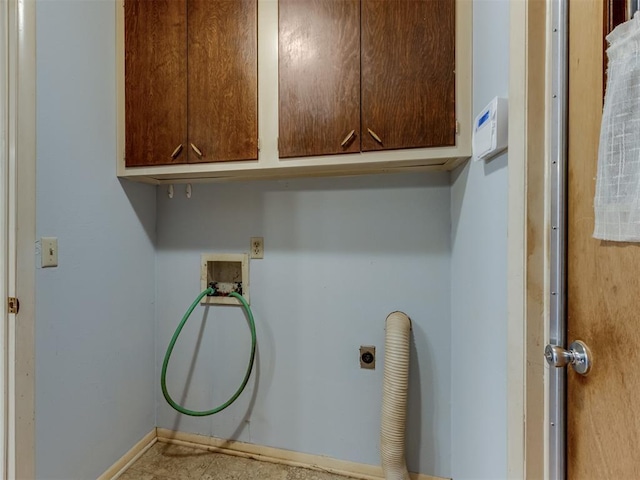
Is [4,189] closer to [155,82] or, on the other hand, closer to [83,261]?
[83,261]

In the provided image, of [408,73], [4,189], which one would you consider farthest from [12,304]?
[408,73]

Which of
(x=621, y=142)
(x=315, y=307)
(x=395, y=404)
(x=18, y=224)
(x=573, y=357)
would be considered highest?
(x=621, y=142)

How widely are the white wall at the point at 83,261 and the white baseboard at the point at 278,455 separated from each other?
0.23 m

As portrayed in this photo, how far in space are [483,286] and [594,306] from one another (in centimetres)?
34

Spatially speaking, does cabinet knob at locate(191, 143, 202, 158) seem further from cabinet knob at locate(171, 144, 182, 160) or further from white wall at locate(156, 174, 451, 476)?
white wall at locate(156, 174, 451, 476)

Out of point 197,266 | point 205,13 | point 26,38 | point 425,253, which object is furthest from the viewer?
point 197,266

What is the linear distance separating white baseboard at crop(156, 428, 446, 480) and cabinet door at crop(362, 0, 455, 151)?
1.56 metres

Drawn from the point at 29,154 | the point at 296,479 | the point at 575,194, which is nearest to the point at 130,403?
the point at 296,479

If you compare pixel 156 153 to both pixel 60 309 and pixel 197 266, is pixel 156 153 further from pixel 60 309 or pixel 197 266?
pixel 60 309

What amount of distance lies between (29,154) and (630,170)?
1698 mm

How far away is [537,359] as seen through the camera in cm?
68

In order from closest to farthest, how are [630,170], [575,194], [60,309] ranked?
[630,170] → [575,194] → [60,309]

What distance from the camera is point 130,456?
1.51 metres

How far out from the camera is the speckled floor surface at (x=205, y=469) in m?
1.44
